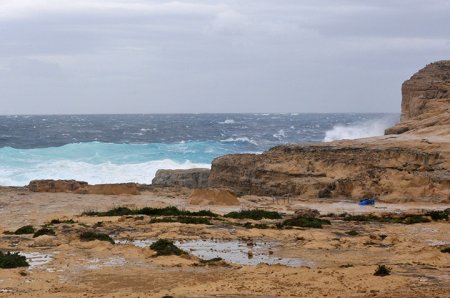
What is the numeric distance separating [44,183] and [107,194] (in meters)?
2.92

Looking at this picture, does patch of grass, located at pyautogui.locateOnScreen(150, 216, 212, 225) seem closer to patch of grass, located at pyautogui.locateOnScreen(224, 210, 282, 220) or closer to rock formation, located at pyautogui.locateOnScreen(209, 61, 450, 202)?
patch of grass, located at pyautogui.locateOnScreen(224, 210, 282, 220)

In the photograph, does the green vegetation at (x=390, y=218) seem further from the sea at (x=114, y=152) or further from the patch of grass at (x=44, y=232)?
the sea at (x=114, y=152)

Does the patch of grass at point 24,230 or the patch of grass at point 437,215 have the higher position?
the patch of grass at point 24,230

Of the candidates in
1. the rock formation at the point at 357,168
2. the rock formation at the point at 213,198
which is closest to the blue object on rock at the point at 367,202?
the rock formation at the point at 357,168

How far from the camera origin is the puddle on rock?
1582 centimetres

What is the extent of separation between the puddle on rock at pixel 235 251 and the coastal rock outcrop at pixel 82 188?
13.0 metres

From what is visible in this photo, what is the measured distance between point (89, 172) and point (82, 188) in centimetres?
2103

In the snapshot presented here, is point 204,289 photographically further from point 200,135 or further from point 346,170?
point 200,135

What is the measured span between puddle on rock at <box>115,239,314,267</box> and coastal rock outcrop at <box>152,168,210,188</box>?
19.8 metres

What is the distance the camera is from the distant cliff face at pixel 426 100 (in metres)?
37.3

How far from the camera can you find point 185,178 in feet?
130

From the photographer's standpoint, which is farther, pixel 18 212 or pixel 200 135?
pixel 200 135

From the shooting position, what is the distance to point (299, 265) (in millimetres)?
15344

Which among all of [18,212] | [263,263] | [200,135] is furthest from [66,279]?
[200,135]
